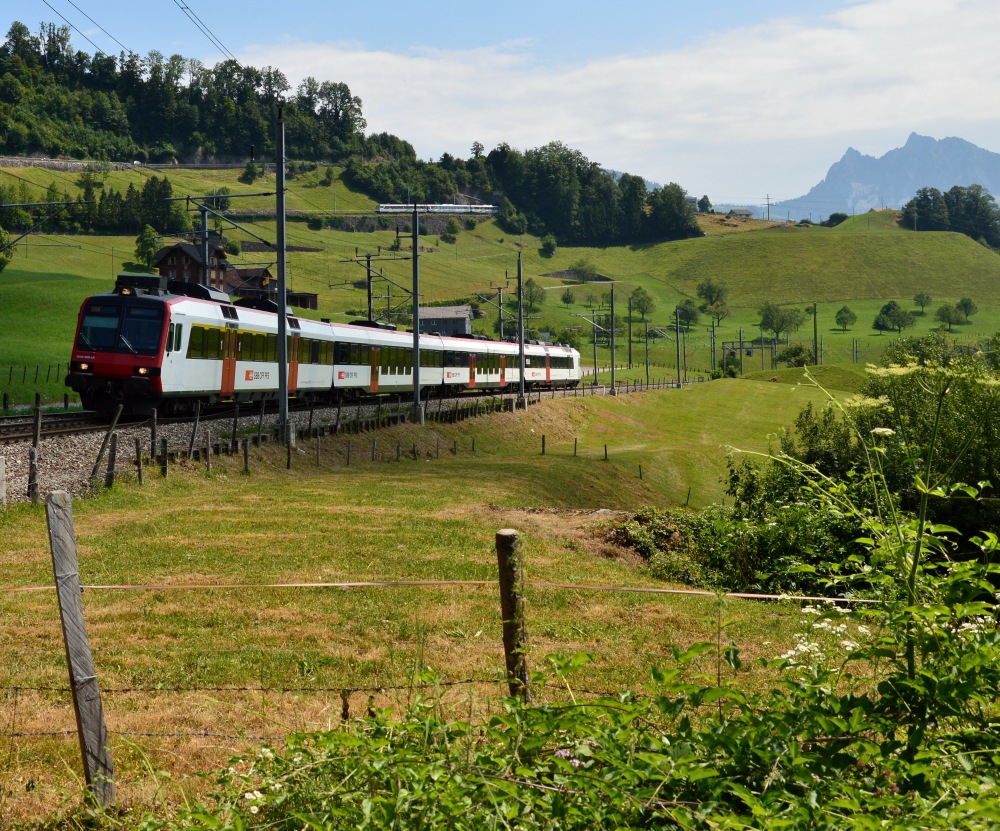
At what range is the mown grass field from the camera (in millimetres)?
7273

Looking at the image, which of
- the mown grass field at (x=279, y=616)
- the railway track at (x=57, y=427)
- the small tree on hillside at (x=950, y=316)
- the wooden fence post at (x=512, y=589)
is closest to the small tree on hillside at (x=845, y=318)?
the small tree on hillside at (x=950, y=316)

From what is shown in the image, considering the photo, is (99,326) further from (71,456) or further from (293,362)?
(293,362)

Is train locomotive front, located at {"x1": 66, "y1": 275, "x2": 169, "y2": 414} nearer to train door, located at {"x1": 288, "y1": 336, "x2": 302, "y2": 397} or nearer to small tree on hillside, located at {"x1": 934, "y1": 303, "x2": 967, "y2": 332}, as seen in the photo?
train door, located at {"x1": 288, "y1": 336, "x2": 302, "y2": 397}

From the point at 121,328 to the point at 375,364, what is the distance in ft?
68.4

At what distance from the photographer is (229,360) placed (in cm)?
3400

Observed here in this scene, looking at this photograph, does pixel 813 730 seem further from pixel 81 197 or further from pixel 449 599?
pixel 81 197

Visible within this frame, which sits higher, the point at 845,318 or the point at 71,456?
the point at 845,318

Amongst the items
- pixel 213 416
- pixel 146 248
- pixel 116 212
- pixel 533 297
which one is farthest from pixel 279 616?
pixel 533 297

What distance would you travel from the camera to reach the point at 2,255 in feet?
323

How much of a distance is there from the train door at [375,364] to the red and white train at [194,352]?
0.37ft

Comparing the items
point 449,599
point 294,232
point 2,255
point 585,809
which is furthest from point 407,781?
point 294,232

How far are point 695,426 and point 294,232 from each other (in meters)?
120

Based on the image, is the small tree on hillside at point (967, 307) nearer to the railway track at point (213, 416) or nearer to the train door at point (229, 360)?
the railway track at point (213, 416)

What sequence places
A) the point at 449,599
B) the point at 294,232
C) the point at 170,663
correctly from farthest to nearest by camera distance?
the point at 294,232, the point at 449,599, the point at 170,663
